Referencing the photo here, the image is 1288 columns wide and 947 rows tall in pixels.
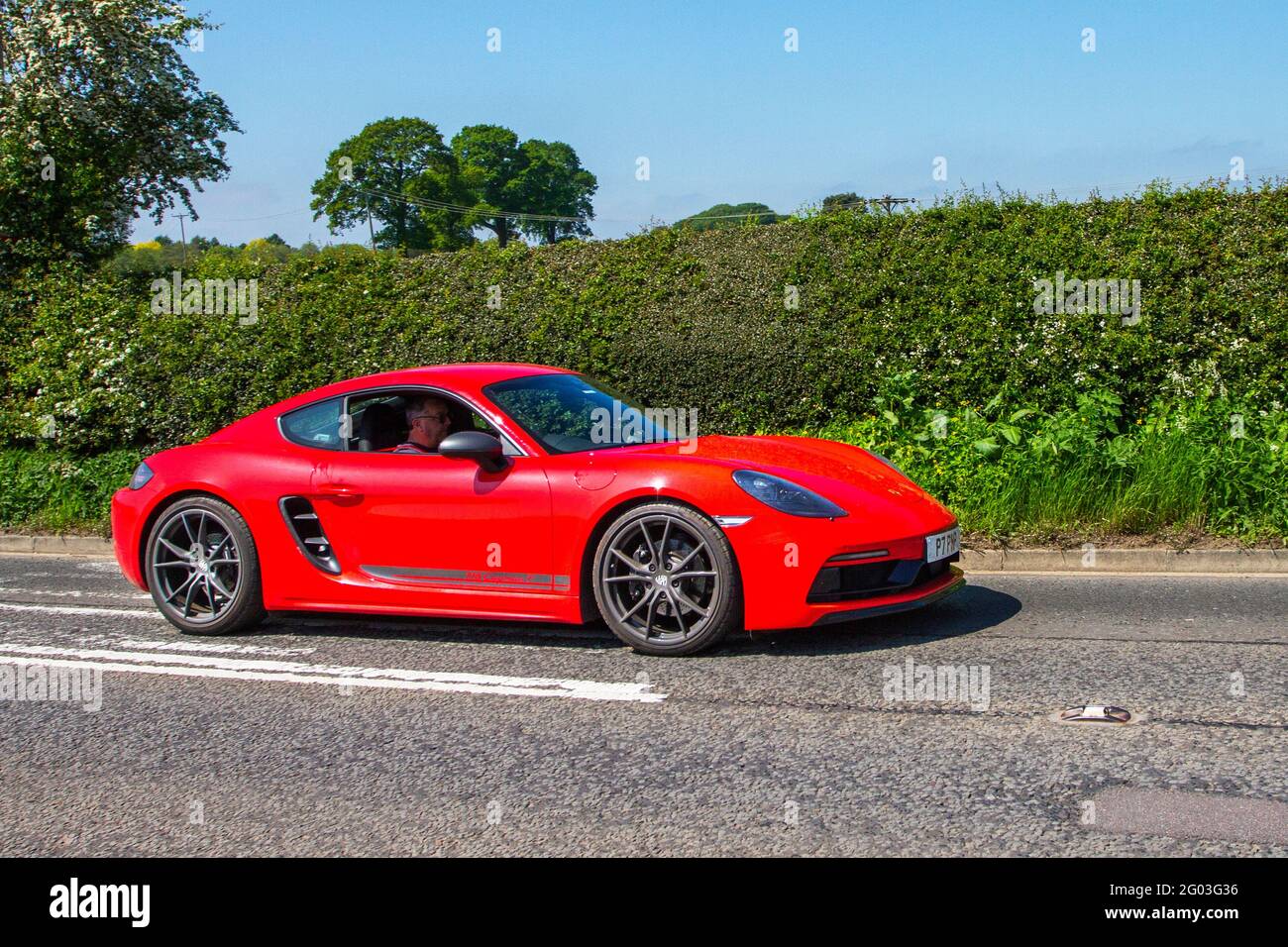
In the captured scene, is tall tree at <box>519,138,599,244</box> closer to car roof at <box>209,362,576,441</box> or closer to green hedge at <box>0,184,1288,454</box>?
green hedge at <box>0,184,1288,454</box>

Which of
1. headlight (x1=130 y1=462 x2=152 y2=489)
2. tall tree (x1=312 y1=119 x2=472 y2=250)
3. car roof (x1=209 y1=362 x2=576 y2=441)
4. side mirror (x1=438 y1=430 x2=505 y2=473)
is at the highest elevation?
tall tree (x1=312 y1=119 x2=472 y2=250)

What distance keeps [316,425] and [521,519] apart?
157cm

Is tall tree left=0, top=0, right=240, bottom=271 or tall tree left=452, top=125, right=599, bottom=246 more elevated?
tall tree left=452, top=125, right=599, bottom=246

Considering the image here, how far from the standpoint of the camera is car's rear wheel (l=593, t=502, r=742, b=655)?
5.78m

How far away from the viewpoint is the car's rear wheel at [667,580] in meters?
5.78

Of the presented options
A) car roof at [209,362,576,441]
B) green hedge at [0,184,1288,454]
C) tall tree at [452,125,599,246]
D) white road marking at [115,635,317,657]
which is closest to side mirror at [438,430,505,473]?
car roof at [209,362,576,441]

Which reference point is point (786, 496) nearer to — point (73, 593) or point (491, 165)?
point (73, 593)

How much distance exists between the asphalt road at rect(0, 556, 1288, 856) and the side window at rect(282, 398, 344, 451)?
3.52ft

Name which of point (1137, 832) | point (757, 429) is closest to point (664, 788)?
point (1137, 832)

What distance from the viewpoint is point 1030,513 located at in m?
8.90

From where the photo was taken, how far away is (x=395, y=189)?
80938 millimetres

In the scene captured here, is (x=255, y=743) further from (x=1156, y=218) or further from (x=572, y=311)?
(x=1156, y=218)

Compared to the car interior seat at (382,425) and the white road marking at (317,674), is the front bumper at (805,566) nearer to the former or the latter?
the white road marking at (317,674)

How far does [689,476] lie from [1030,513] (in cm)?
396
